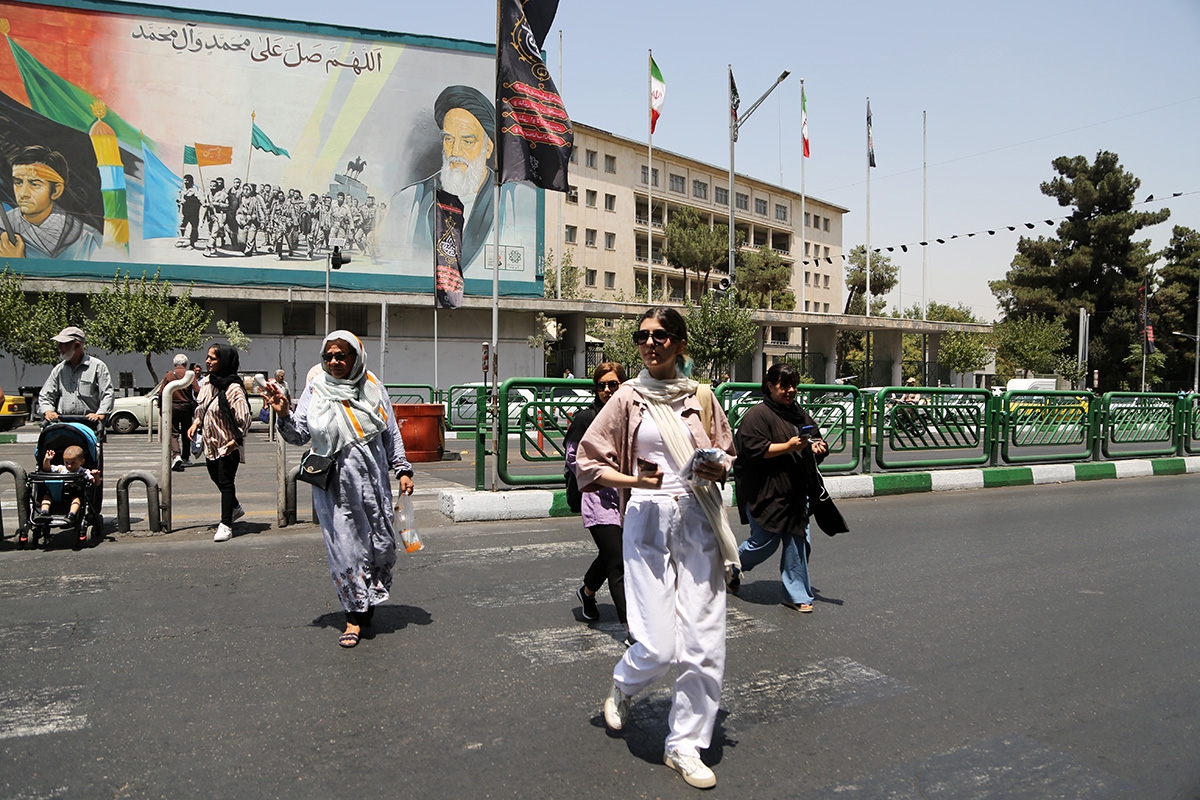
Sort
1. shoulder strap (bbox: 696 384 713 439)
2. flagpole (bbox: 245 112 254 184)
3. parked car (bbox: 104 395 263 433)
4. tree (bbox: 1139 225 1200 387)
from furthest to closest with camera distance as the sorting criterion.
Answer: tree (bbox: 1139 225 1200 387) < flagpole (bbox: 245 112 254 184) < parked car (bbox: 104 395 263 433) < shoulder strap (bbox: 696 384 713 439)

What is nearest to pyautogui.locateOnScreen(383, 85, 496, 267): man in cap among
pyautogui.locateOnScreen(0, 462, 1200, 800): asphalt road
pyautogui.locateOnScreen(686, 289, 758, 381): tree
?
pyautogui.locateOnScreen(686, 289, 758, 381): tree

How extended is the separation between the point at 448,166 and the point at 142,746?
124 ft

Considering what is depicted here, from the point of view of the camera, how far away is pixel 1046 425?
544 inches

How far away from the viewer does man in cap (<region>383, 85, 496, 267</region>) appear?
38406mm

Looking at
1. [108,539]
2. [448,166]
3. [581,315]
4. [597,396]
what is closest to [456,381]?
[581,315]

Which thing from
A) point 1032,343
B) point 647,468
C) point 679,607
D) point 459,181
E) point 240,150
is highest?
point 240,150

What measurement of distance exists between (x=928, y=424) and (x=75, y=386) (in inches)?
409

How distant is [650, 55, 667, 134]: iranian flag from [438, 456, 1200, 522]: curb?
24.2 meters

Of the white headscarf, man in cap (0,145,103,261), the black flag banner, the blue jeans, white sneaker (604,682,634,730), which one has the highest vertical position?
man in cap (0,145,103,261)

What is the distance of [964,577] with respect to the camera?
22.0 feet

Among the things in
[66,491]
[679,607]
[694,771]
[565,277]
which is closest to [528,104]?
[66,491]

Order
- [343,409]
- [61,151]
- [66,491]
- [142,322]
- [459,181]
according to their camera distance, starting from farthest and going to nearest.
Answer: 1. [459,181]
2. [61,151]
3. [142,322]
4. [66,491]
5. [343,409]

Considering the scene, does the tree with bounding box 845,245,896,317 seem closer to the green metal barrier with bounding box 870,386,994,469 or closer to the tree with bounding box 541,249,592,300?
the tree with bounding box 541,249,592,300

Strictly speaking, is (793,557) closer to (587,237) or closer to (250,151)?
(250,151)
